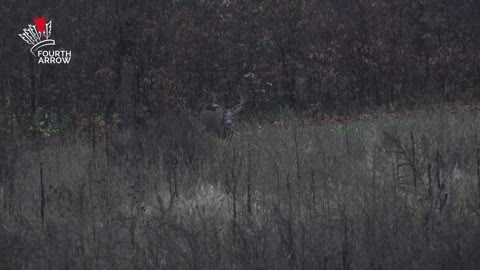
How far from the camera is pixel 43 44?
58.1 feet

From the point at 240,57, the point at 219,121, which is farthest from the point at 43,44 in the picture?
the point at 219,121

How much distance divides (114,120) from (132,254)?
10.6 metres

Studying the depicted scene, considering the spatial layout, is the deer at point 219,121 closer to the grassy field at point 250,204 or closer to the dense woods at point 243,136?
the dense woods at point 243,136

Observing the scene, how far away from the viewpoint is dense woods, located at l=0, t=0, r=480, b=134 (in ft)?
57.8

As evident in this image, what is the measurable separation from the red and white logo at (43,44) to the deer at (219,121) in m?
4.23

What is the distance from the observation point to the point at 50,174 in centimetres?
1017

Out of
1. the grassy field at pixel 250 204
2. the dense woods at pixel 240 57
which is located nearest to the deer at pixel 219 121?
the grassy field at pixel 250 204

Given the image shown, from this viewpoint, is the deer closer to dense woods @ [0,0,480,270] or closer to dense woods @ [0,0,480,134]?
dense woods @ [0,0,480,270]

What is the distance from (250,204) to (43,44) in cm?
1086

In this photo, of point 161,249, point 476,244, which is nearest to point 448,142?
point 476,244

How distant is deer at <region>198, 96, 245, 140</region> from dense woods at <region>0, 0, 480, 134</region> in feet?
9.93

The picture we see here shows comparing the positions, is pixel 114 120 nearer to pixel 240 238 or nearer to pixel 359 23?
pixel 359 23

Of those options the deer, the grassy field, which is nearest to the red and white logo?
the deer

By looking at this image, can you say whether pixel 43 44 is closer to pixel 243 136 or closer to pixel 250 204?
pixel 243 136
